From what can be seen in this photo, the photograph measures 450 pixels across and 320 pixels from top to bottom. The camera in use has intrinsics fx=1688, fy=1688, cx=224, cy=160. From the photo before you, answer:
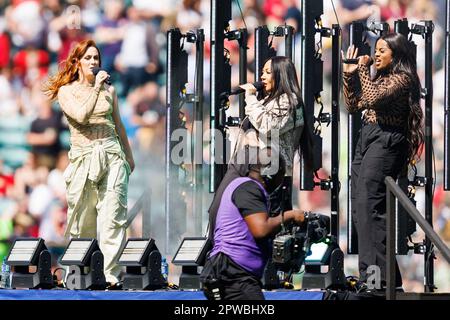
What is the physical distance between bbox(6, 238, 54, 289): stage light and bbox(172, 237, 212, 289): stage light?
934 mm

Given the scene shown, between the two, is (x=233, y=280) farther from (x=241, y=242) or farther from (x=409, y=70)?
(x=409, y=70)

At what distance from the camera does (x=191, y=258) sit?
12312 mm

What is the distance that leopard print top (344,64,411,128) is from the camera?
1209cm

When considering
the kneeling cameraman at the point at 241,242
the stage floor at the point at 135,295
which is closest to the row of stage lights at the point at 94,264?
the stage floor at the point at 135,295

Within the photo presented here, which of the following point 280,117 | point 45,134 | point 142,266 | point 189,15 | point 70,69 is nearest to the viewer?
point 280,117

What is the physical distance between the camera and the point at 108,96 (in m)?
12.7

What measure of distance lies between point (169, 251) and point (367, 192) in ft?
7.03

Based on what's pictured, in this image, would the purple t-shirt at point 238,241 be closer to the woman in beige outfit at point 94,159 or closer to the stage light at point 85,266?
the stage light at point 85,266

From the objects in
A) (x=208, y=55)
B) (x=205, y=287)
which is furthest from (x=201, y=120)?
(x=205, y=287)

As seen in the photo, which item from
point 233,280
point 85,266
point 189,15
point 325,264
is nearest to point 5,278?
point 85,266

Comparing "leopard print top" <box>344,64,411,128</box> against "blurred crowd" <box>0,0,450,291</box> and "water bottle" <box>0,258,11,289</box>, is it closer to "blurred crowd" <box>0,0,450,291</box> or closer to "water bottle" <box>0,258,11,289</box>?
"blurred crowd" <box>0,0,450,291</box>

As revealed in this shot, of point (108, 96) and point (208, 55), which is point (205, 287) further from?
point (208, 55)

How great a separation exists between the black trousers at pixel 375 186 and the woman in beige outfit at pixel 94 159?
5.90 ft

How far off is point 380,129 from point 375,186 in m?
0.43
